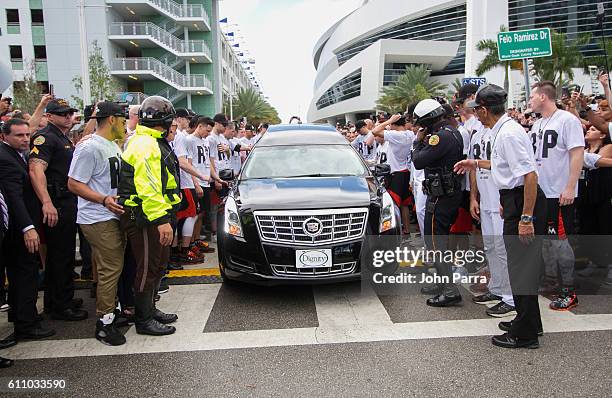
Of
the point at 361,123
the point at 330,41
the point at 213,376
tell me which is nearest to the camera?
the point at 213,376

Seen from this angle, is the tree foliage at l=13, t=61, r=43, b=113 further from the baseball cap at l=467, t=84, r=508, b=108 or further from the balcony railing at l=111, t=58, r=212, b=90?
the baseball cap at l=467, t=84, r=508, b=108

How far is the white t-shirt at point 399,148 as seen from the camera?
7102 mm

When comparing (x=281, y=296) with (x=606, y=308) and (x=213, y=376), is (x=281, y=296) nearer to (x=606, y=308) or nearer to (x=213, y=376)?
(x=213, y=376)

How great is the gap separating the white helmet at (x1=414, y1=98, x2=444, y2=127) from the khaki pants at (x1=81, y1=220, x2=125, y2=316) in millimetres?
3100

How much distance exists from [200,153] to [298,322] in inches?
160

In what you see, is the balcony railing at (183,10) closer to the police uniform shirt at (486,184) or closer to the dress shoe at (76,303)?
the dress shoe at (76,303)

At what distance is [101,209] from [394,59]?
6643 centimetres

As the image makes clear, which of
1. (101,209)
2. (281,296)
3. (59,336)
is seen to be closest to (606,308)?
(281,296)

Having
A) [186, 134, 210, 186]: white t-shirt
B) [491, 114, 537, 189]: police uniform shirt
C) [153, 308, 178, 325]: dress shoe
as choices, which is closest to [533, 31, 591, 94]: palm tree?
[186, 134, 210, 186]: white t-shirt

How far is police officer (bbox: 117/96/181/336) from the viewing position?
12.0ft

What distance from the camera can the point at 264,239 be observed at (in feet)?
14.7

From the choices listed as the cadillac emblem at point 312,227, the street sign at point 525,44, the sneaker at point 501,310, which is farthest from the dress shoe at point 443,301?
the street sign at point 525,44

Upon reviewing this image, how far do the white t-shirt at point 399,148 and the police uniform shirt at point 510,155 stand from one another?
3278 millimetres

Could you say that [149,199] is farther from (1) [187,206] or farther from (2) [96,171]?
(1) [187,206]
